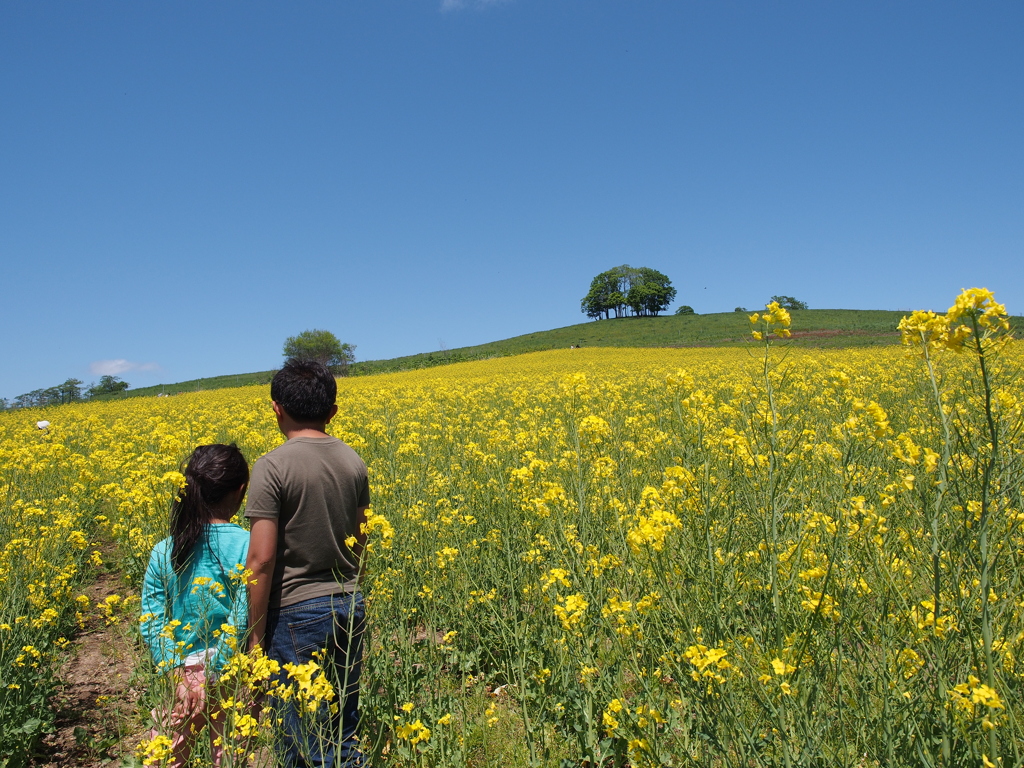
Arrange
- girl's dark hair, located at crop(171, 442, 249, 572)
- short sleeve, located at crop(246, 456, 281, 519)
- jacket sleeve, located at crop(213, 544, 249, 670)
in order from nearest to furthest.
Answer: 1. jacket sleeve, located at crop(213, 544, 249, 670)
2. short sleeve, located at crop(246, 456, 281, 519)
3. girl's dark hair, located at crop(171, 442, 249, 572)

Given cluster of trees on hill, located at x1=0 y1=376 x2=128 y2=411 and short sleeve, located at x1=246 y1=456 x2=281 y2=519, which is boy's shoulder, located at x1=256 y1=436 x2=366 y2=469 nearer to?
short sleeve, located at x1=246 y1=456 x2=281 y2=519

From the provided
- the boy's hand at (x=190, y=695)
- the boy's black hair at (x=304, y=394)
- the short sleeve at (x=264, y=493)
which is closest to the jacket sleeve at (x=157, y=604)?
the boy's hand at (x=190, y=695)

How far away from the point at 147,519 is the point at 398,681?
1.56 meters

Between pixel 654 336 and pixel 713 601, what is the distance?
45.2 m

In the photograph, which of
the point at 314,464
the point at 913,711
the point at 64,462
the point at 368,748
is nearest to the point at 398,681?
the point at 368,748

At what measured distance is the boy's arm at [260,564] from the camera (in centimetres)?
218

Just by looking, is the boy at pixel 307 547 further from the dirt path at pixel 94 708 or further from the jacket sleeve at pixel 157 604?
the dirt path at pixel 94 708

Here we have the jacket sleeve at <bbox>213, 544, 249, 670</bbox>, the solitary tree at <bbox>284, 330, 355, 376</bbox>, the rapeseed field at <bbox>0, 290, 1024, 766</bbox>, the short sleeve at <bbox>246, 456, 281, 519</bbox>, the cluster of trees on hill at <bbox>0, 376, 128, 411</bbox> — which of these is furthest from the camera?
the solitary tree at <bbox>284, 330, 355, 376</bbox>

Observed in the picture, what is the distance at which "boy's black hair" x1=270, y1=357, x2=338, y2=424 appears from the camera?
7.88 feet

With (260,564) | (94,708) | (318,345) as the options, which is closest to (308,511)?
(260,564)

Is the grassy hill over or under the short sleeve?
over

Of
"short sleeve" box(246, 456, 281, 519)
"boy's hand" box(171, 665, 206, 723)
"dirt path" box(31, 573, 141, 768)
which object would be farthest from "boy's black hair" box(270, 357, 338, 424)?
"dirt path" box(31, 573, 141, 768)

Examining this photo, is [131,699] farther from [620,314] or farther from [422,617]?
[620,314]

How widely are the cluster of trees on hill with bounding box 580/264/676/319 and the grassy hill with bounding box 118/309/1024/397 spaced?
15580 millimetres
